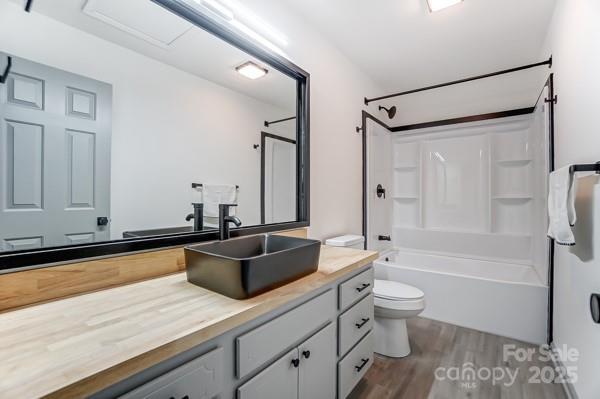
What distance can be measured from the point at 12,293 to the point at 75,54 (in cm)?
81

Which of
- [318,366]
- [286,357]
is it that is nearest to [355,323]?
[318,366]

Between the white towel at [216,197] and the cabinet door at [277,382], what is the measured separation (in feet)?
2.43

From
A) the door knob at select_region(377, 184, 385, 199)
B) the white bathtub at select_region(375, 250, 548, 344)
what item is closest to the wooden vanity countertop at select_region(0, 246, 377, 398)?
the white bathtub at select_region(375, 250, 548, 344)

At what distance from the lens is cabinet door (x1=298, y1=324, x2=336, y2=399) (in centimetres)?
107

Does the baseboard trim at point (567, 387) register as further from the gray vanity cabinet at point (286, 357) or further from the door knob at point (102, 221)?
the door knob at point (102, 221)

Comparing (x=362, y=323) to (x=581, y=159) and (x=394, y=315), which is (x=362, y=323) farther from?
(x=581, y=159)

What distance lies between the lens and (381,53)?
2.55 meters

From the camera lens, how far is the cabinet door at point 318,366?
1.07 meters

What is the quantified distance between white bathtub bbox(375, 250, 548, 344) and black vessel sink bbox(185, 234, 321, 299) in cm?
175

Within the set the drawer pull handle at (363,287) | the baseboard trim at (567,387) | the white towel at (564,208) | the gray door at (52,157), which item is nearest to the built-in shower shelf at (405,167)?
the white towel at (564,208)

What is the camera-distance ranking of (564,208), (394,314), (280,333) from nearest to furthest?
1. (280,333)
2. (564,208)
3. (394,314)

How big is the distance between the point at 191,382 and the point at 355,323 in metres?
0.97

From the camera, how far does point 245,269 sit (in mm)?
868

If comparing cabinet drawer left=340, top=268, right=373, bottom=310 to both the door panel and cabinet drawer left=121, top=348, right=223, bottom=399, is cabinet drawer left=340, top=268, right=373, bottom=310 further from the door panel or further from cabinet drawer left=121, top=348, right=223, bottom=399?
the door panel
